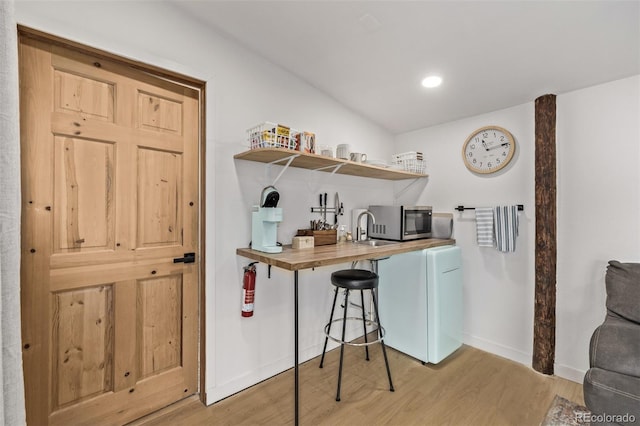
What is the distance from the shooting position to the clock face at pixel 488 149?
2482 mm

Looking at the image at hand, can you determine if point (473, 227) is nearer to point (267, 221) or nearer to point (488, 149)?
point (488, 149)

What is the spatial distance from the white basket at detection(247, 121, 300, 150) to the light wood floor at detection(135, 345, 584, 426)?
5.49 ft

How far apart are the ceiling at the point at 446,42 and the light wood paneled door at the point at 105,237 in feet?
2.37

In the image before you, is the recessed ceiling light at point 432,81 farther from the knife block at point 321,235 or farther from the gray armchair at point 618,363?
the gray armchair at point 618,363

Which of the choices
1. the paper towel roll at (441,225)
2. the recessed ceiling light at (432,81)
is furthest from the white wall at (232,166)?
the paper towel roll at (441,225)

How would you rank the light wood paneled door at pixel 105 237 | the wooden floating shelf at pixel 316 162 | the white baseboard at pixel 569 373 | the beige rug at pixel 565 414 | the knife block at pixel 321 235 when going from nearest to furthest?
the light wood paneled door at pixel 105 237
the beige rug at pixel 565 414
the wooden floating shelf at pixel 316 162
the white baseboard at pixel 569 373
the knife block at pixel 321 235

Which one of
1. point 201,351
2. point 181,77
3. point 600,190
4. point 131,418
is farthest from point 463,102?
point 131,418

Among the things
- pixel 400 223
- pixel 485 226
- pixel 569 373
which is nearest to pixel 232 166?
pixel 400 223

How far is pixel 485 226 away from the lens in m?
2.55

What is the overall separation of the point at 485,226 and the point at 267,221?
76.6 inches

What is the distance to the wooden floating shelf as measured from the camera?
5.99ft

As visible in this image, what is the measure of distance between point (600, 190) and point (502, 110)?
970 millimetres
